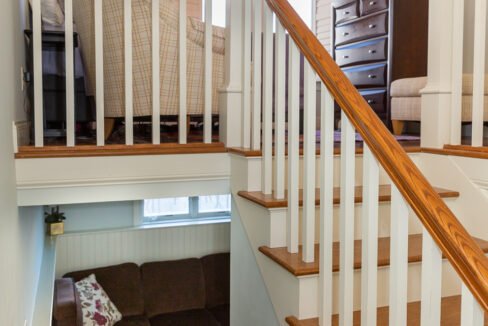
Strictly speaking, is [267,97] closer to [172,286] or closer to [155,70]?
[155,70]

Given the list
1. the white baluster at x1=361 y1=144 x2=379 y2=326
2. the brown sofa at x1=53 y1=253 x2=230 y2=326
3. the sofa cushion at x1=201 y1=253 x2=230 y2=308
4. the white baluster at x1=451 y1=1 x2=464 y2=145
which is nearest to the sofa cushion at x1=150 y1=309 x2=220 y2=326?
the brown sofa at x1=53 y1=253 x2=230 y2=326

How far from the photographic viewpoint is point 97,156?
234cm

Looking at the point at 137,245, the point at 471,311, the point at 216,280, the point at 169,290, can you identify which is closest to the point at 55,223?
the point at 137,245

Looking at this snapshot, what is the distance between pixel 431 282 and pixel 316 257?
0.78m

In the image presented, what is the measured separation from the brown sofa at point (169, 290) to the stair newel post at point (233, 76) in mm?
2960

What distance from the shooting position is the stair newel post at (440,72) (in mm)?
2365

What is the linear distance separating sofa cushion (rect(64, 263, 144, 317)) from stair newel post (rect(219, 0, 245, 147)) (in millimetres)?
3007

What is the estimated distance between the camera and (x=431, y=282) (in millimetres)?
1226

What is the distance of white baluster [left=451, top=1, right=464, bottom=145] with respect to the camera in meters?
2.34

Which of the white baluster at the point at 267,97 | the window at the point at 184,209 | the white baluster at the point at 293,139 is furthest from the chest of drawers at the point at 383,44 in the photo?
the white baluster at the point at 293,139

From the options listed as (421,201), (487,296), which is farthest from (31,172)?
(487,296)

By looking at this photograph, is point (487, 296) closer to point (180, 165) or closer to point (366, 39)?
point (180, 165)

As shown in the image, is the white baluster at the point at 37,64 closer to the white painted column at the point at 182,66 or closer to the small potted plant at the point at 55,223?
the white painted column at the point at 182,66

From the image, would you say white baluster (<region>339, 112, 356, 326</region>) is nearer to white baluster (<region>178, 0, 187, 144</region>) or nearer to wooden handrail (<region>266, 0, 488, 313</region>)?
wooden handrail (<region>266, 0, 488, 313</region>)
